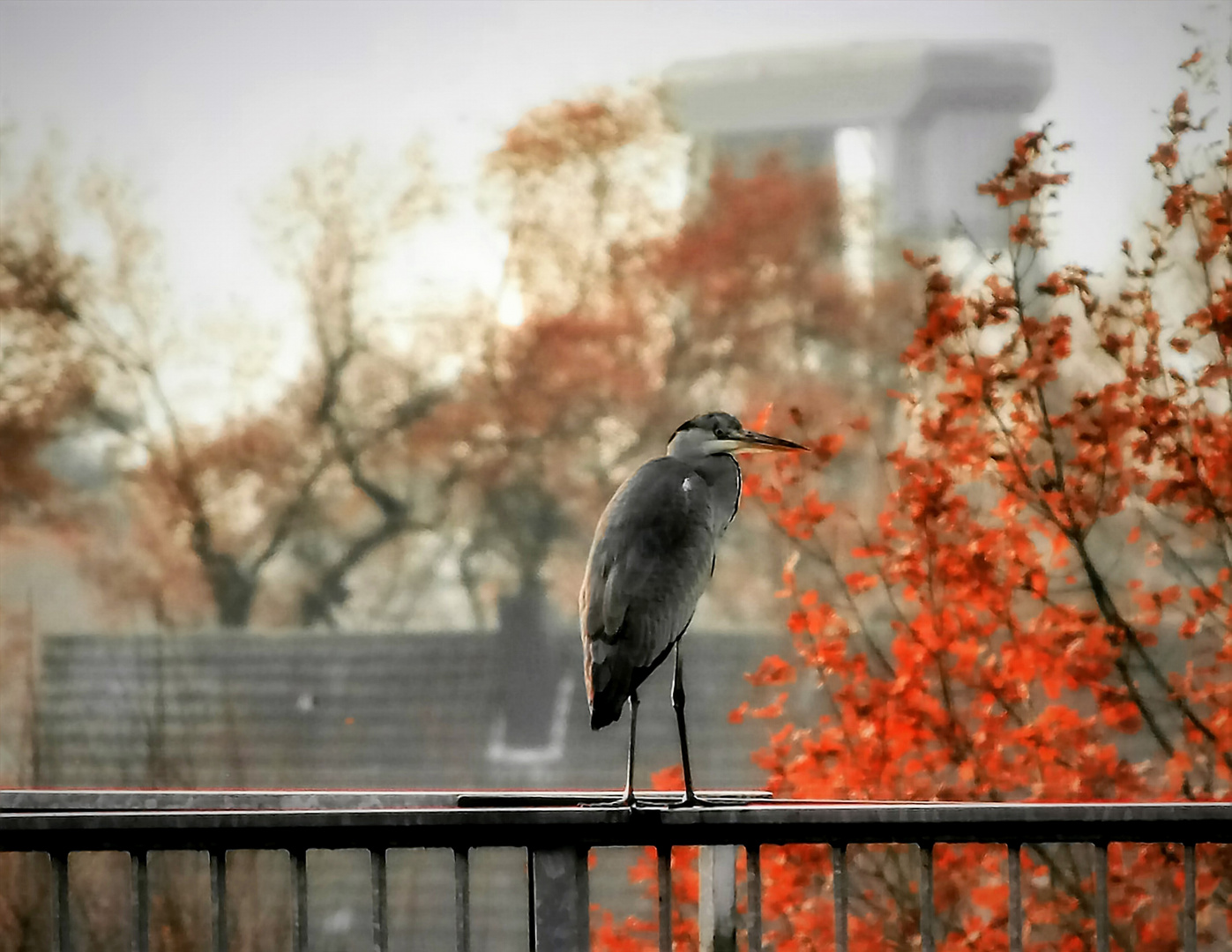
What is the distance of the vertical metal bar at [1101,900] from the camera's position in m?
1.58

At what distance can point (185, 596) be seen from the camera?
573cm

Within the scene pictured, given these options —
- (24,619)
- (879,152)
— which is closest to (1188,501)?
(24,619)

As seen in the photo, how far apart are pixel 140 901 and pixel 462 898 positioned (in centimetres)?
35

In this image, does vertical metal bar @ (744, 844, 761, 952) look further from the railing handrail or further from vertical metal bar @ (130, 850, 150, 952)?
vertical metal bar @ (130, 850, 150, 952)

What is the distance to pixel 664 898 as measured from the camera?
156cm

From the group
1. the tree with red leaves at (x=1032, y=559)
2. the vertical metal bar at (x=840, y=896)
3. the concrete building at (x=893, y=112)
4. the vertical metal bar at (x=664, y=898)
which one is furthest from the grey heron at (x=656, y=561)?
the concrete building at (x=893, y=112)

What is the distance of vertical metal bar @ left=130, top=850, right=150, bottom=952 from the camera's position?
5.05ft

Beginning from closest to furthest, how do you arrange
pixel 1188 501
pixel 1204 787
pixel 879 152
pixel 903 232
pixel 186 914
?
1. pixel 1188 501
2. pixel 1204 787
3. pixel 186 914
4. pixel 903 232
5. pixel 879 152

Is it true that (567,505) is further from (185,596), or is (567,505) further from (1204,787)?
(1204,787)

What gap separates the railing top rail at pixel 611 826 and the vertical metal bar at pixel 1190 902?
4 centimetres

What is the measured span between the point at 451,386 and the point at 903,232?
2.85 m

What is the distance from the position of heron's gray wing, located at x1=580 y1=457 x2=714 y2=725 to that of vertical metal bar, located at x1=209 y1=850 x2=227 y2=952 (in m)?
0.47

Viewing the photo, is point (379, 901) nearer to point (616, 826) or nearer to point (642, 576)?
point (616, 826)

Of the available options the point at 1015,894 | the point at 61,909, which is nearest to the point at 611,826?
the point at 1015,894
